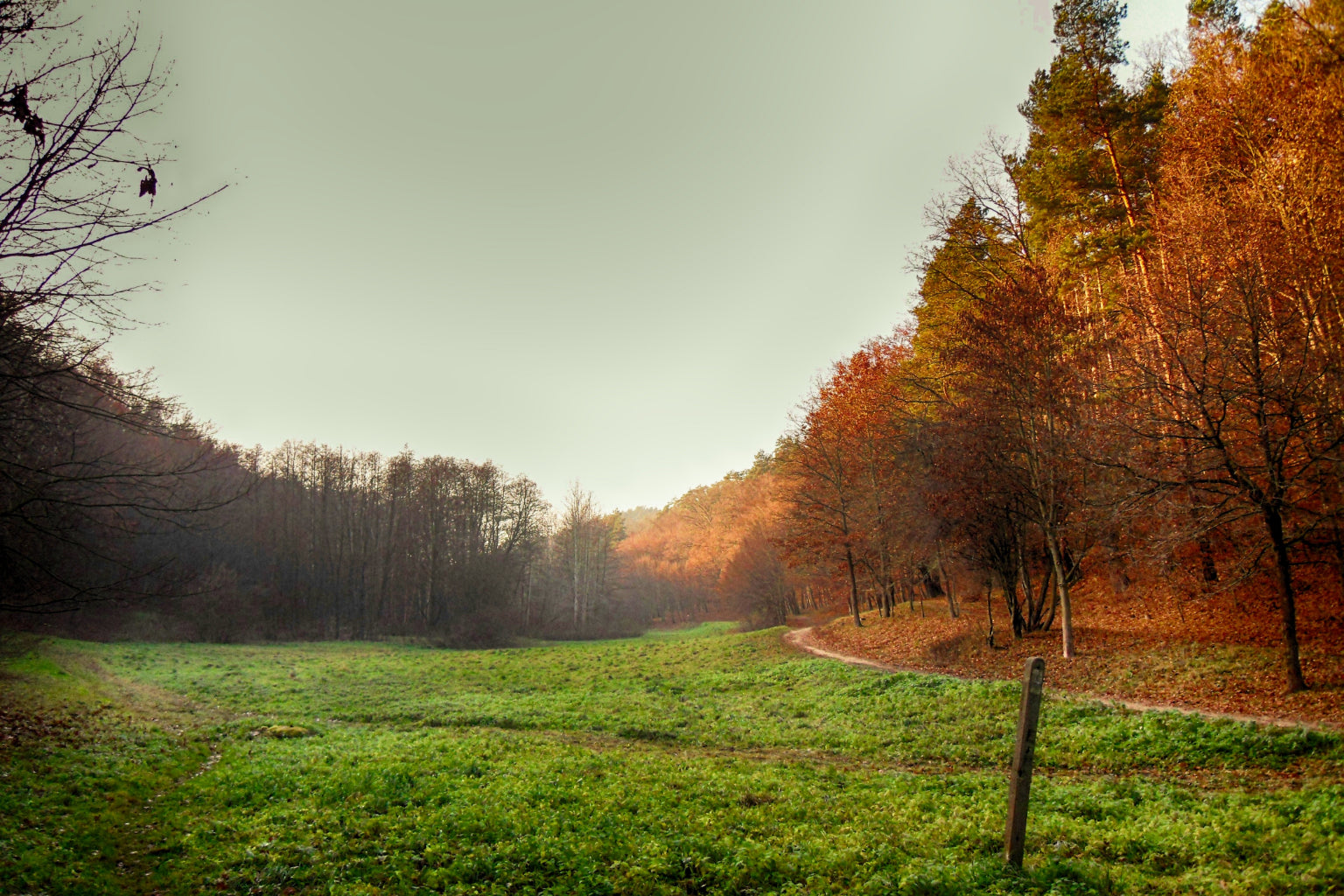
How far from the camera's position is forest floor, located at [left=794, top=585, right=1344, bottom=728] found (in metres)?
12.9

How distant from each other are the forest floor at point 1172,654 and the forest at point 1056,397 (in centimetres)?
62

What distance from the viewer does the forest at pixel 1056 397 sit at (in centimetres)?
870

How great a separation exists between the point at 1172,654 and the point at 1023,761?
14.3m

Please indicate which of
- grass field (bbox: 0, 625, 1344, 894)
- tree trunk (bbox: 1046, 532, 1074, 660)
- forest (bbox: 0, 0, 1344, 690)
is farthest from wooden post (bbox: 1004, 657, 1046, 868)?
tree trunk (bbox: 1046, 532, 1074, 660)

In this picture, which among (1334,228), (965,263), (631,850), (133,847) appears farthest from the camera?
(965,263)

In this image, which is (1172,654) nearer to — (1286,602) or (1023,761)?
(1286,602)

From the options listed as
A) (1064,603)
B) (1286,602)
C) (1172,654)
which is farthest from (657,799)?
(1064,603)

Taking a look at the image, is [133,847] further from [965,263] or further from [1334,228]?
[965,263]

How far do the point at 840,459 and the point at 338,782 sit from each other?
30.1 metres

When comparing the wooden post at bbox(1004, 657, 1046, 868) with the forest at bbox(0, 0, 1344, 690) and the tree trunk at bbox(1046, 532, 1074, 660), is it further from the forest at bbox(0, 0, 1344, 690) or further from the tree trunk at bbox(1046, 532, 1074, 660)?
the tree trunk at bbox(1046, 532, 1074, 660)

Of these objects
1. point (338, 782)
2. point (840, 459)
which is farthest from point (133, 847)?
point (840, 459)

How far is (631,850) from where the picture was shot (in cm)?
697

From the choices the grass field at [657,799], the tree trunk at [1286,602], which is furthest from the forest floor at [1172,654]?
the grass field at [657,799]

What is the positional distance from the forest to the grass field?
2.91 m
